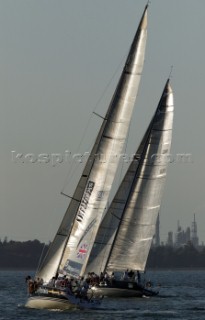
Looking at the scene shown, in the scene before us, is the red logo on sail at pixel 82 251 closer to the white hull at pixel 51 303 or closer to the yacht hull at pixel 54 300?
the yacht hull at pixel 54 300

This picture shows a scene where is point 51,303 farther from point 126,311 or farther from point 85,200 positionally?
point 126,311

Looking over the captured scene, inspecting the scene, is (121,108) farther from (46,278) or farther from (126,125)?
(46,278)

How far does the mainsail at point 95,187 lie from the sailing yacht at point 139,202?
14076 millimetres

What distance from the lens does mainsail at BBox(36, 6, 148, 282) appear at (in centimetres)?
5431

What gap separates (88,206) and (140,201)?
56.6ft

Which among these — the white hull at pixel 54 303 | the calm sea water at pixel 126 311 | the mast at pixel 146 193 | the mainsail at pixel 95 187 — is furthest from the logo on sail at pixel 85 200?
the mast at pixel 146 193

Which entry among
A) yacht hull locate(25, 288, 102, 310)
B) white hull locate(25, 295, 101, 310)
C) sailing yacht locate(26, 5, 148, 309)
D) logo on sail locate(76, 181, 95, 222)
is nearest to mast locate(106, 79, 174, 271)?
sailing yacht locate(26, 5, 148, 309)

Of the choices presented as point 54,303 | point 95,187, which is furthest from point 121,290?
point 54,303

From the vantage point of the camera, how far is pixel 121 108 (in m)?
57.2

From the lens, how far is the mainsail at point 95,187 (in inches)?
2138

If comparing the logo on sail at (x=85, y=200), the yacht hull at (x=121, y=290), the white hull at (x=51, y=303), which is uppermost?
the logo on sail at (x=85, y=200)

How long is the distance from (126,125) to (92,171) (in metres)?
3.80

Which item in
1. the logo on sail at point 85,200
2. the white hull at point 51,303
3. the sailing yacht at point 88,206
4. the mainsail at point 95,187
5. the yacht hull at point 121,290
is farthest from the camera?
the yacht hull at point 121,290

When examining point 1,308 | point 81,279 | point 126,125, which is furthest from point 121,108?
point 1,308
